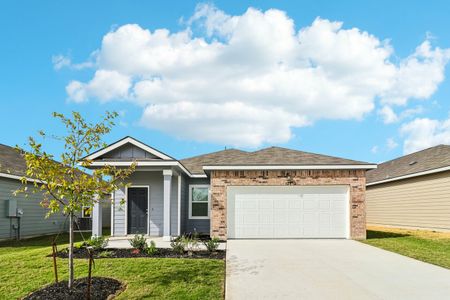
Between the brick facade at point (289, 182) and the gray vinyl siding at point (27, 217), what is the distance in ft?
27.1

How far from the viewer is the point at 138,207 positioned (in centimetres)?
1833

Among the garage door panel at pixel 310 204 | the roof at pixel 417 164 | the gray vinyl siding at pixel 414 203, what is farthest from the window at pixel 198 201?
the gray vinyl siding at pixel 414 203

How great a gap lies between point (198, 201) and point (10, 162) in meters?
8.97

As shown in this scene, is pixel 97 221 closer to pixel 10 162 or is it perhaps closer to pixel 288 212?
pixel 10 162

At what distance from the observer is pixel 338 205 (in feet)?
52.0

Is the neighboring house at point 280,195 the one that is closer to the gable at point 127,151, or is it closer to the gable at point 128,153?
the gable at point 127,151

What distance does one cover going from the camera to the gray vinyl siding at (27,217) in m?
17.8

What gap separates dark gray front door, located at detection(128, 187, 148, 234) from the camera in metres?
18.2

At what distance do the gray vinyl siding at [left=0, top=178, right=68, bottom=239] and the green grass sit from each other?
7.41m

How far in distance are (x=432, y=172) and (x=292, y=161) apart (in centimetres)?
856

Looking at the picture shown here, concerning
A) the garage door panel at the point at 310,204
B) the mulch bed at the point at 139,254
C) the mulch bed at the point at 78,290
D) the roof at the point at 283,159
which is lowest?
the mulch bed at the point at 78,290

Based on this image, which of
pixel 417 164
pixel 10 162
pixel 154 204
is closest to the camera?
pixel 154 204

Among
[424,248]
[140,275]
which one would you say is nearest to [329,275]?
Result: [140,275]

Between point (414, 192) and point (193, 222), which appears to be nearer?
point (193, 222)
